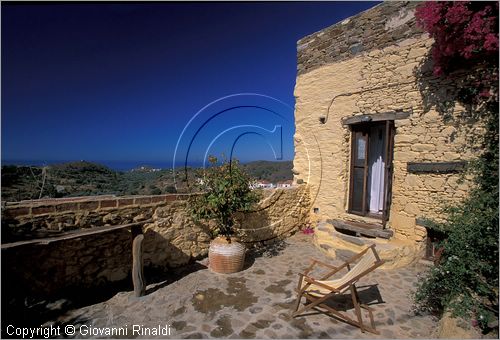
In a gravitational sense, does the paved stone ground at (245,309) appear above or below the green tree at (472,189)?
below

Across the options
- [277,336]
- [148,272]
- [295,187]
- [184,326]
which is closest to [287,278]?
[277,336]

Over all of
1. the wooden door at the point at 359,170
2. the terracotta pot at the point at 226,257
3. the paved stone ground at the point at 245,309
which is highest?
the wooden door at the point at 359,170

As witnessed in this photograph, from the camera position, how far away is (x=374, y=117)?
5777 mm

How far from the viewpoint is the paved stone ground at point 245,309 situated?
3164mm

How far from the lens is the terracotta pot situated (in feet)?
15.3

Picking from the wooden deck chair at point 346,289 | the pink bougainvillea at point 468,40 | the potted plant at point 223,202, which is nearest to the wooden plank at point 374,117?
the pink bougainvillea at point 468,40

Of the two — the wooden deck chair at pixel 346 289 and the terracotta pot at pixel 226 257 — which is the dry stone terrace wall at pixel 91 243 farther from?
the wooden deck chair at pixel 346 289

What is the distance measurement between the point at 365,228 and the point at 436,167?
5.64 feet

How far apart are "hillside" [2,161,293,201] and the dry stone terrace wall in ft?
2.29

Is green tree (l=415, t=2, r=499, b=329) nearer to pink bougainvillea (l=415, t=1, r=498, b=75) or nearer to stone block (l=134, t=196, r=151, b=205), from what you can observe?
pink bougainvillea (l=415, t=1, r=498, b=75)

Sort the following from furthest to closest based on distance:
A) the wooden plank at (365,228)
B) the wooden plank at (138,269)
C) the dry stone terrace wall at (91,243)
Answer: the wooden plank at (365,228), the wooden plank at (138,269), the dry stone terrace wall at (91,243)

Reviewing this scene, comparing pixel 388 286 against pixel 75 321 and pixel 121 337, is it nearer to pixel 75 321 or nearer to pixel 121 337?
pixel 121 337

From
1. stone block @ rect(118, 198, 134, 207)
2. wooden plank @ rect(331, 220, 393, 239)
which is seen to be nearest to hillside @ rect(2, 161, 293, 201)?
stone block @ rect(118, 198, 134, 207)

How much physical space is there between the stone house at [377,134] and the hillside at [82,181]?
6.34 ft
